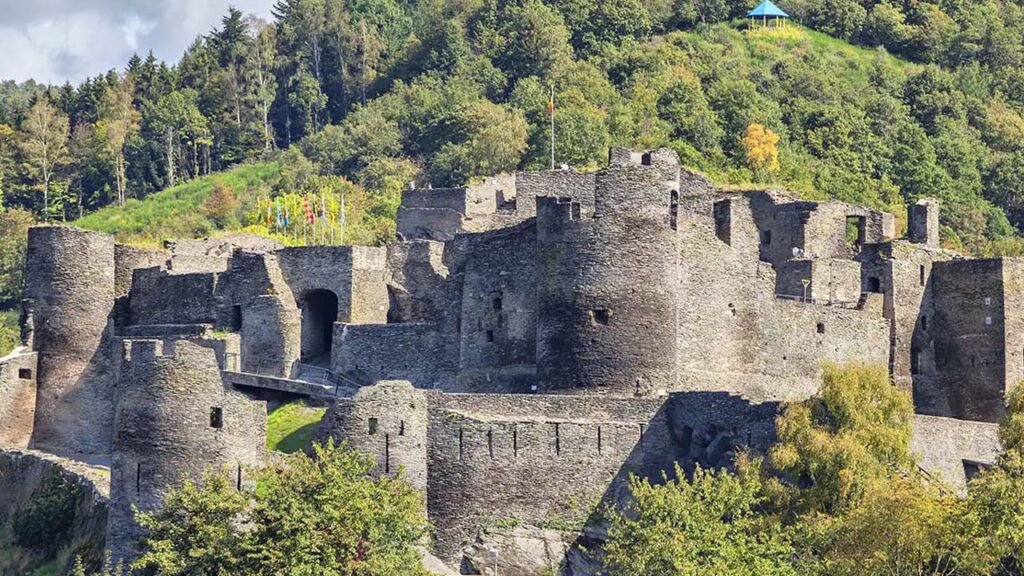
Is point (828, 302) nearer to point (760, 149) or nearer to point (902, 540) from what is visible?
point (902, 540)

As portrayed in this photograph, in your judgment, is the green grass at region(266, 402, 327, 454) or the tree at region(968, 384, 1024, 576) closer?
the tree at region(968, 384, 1024, 576)

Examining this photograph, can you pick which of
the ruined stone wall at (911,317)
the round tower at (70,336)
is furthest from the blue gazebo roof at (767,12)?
the round tower at (70,336)

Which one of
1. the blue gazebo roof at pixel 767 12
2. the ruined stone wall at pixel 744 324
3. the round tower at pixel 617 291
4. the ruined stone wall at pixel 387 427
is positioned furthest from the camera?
the blue gazebo roof at pixel 767 12

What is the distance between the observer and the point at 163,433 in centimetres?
6216

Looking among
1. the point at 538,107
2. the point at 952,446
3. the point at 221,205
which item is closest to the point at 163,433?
the point at 952,446

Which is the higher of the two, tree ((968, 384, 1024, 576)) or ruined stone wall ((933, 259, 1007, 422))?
ruined stone wall ((933, 259, 1007, 422))

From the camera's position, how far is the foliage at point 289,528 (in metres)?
59.6

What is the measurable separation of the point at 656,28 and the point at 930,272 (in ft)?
169

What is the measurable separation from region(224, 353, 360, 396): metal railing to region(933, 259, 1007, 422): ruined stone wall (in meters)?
16.5

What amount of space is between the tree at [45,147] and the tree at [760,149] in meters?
39.4

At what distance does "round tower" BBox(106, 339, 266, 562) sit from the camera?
62125mm

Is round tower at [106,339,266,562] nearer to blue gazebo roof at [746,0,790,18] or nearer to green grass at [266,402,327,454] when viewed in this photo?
green grass at [266,402,327,454]

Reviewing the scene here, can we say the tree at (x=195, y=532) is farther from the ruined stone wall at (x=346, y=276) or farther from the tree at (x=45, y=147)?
the tree at (x=45, y=147)

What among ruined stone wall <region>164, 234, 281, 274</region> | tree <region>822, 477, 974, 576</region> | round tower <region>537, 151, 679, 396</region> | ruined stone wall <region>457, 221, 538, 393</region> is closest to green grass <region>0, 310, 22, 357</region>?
ruined stone wall <region>164, 234, 281, 274</region>
